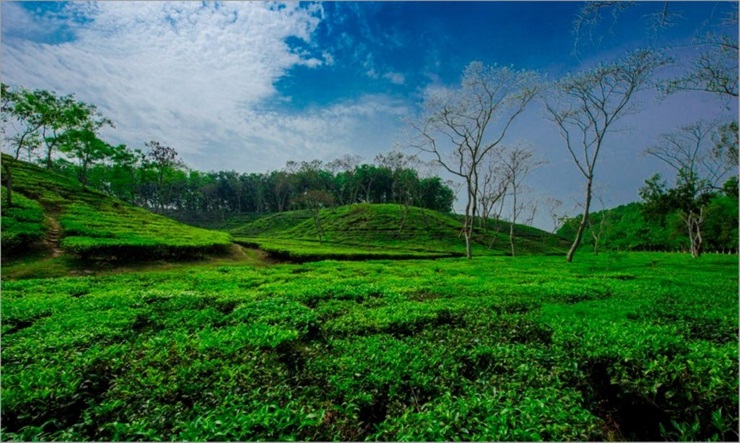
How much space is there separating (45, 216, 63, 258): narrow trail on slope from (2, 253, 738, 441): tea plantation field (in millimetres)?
15320

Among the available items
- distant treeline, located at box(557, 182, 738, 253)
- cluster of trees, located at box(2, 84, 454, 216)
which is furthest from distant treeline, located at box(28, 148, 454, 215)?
distant treeline, located at box(557, 182, 738, 253)

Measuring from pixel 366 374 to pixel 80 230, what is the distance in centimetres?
2796

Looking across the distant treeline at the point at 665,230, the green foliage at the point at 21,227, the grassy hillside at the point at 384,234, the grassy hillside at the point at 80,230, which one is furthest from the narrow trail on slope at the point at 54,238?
the distant treeline at the point at 665,230

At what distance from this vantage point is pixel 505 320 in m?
7.66

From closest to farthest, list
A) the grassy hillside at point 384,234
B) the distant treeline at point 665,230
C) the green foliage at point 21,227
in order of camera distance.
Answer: the green foliage at point 21,227, the grassy hillside at point 384,234, the distant treeline at point 665,230

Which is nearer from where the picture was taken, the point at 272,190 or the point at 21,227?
the point at 21,227

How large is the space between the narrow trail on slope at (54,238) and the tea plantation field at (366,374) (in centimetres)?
1532

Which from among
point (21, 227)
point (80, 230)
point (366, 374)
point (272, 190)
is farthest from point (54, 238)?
point (272, 190)

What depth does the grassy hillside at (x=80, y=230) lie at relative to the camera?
20.0 m

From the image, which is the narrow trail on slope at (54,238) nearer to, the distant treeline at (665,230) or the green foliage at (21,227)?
the green foliage at (21,227)

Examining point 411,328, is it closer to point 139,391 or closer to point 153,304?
point 139,391

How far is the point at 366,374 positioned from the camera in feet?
16.2

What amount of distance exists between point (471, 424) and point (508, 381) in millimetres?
1321

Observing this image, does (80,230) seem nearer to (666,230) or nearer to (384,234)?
(384,234)
